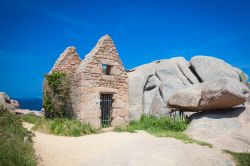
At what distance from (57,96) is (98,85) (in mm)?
3231

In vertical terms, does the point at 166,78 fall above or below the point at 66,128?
above

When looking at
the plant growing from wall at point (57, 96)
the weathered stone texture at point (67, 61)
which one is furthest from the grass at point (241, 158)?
the weathered stone texture at point (67, 61)

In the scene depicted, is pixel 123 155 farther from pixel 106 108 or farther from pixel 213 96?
pixel 106 108

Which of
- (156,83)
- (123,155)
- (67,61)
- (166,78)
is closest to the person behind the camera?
(123,155)

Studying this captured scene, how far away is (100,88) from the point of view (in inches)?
600

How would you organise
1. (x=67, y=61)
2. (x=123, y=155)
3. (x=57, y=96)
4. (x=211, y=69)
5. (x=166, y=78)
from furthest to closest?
(x=166, y=78), (x=211, y=69), (x=67, y=61), (x=57, y=96), (x=123, y=155)

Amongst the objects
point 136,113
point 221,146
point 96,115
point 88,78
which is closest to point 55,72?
point 88,78

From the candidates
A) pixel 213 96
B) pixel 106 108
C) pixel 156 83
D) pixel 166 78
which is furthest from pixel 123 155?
pixel 166 78

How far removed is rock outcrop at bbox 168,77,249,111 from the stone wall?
Answer: 354 centimetres

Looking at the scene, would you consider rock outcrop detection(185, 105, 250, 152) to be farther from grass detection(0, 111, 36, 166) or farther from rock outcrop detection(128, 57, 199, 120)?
grass detection(0, 111, 36, 166)

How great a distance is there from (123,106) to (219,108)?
5.78 m

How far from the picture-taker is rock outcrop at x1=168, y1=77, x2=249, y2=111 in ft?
41.1

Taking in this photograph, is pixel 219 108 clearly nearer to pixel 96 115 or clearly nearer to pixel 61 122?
pixel 96 115

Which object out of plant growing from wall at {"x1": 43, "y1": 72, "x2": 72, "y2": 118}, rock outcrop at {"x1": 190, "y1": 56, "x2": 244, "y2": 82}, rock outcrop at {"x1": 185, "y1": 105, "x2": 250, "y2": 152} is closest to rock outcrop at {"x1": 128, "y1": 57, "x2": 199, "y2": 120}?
rock outcrop at {"x1": 190, "y1": 56, "x2": 244, "y2": 82}
